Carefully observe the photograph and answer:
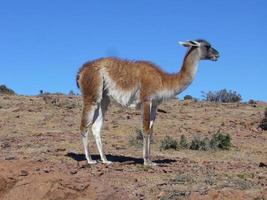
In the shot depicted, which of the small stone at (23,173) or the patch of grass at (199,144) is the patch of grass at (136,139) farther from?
the small stone at (23,173)

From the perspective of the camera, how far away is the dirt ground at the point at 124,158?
11.2 metres

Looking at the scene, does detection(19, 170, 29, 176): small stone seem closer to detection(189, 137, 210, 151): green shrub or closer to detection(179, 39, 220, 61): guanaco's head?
detection(179, 39, 220, 61): guanaco's head

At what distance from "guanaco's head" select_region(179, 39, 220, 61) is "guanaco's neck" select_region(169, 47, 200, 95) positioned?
7cm

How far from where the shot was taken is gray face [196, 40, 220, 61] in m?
14.4

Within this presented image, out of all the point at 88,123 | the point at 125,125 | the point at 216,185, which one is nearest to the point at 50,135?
the point at 125,125

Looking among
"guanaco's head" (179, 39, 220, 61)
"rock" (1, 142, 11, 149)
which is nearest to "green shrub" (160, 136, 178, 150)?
"guanaco's head" (179, 39, 220, 61)

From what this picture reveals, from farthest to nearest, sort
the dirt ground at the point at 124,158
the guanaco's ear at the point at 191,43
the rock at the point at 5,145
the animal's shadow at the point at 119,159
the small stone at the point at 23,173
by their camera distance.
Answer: the rock at the point at 5,145 < the guanaco's ear at the point at 191,43 < the animal's shadow at the point at 119,159 < the small stone at the point at 23,173 < the dirt ground at the point at 124,158

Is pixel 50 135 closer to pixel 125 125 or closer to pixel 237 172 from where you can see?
pixel 125 125

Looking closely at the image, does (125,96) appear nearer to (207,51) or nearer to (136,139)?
(207,51)

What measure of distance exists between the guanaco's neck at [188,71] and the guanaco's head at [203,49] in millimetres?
69

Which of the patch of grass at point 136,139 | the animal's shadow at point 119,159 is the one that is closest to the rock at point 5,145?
the animal's shadow at point 119,159

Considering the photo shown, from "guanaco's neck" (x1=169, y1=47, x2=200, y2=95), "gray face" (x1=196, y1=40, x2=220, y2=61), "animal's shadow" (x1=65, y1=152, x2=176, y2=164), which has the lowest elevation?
"animal's shadow" (x1=65, y1=152, x2=176, y2=164)

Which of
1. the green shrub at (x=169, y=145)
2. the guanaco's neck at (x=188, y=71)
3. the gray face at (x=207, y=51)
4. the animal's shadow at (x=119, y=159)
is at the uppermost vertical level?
the gray face at (x=207, y=51)

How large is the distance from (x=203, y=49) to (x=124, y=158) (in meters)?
3.30
